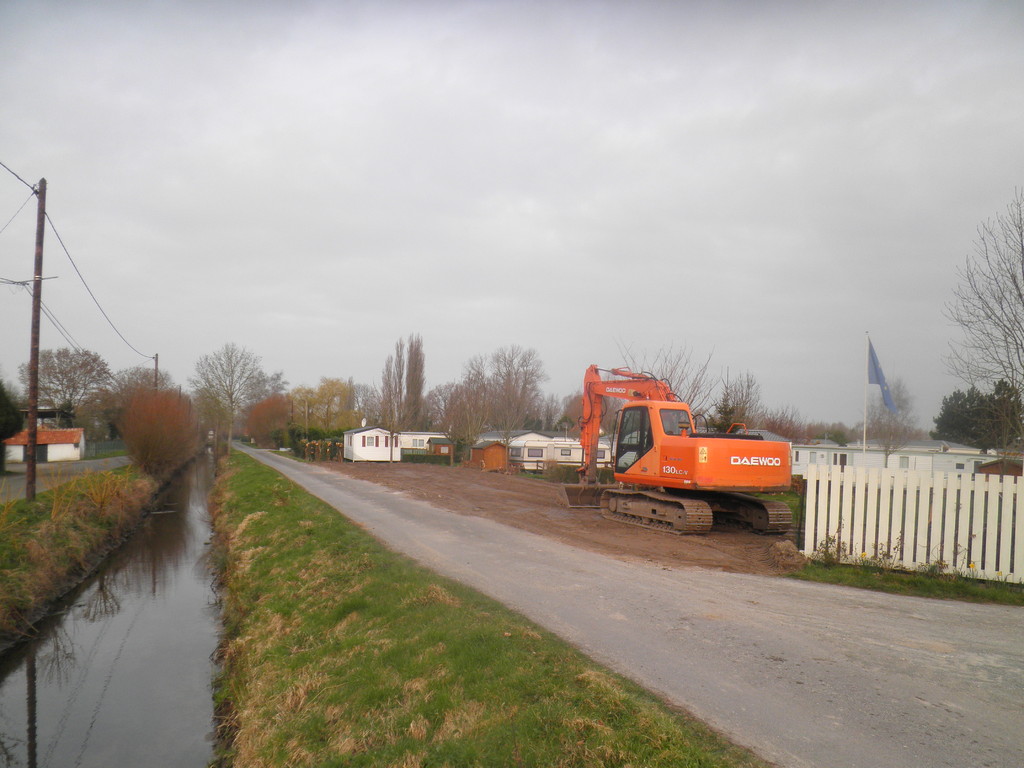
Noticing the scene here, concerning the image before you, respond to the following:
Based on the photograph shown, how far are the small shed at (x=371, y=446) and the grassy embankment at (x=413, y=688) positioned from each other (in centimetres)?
3883

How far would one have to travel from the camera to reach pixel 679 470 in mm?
14156

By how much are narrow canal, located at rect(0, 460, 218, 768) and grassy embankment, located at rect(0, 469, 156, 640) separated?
0.47 metres

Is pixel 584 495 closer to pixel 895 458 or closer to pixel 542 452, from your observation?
pixel 895 458

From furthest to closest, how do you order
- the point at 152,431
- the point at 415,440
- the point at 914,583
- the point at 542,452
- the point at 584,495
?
the point at 415,440, the point at 542,452, the point at 152,431, the point at 584,495, the point at 914,583

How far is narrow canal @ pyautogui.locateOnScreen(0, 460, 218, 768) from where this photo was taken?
293 inches

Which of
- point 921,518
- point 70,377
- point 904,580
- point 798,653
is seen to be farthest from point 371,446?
point 798,653

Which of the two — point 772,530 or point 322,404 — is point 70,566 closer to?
point 772,530

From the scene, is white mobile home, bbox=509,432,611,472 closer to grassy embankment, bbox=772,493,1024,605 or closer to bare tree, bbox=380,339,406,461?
bare tree, bbox=380,339,406,461

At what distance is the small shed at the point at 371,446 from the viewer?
Result: 50.0 metres

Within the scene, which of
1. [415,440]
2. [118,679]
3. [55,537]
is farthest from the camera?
[415,440]

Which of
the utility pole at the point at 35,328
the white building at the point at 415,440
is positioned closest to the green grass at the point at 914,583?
the utility pole at the point at 35,328

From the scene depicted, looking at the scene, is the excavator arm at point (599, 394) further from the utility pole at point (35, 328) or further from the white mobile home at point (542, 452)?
the white mobile home at point (542, 452)

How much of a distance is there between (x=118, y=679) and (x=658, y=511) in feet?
33.8

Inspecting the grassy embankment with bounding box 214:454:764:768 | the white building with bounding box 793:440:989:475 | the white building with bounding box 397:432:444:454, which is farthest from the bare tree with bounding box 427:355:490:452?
the grassy embankment with bounding box 214:454:764:768
